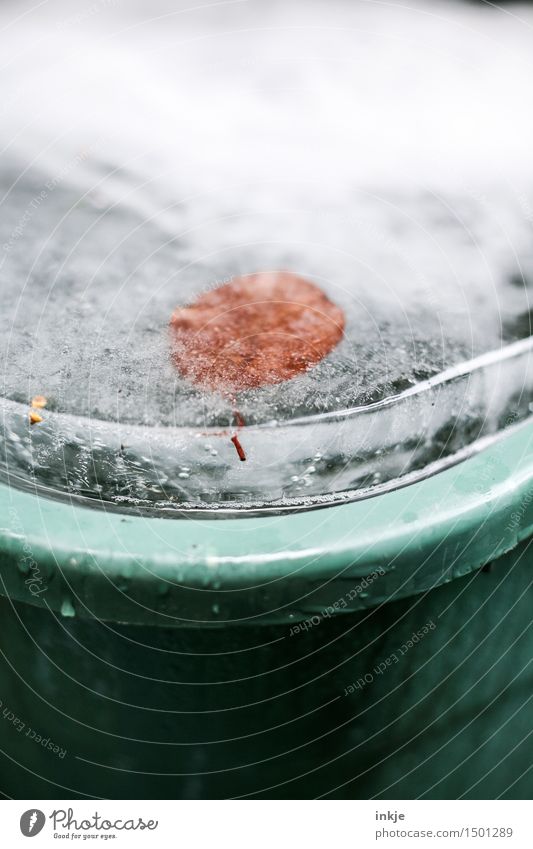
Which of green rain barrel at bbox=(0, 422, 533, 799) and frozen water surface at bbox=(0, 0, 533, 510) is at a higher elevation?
frozen water surface at bbox=(0, 0, 533, 510)

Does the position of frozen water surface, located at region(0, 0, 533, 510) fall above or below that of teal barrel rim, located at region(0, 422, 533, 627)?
above

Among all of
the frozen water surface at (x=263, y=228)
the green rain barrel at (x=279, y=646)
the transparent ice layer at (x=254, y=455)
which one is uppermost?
the frozen water surface at (x=263, y=228)

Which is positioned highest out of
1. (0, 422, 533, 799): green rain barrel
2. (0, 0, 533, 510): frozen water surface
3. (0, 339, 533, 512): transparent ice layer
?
(0, 0, 533, 510): frozen water surface

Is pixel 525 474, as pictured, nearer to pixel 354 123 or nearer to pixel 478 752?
pixel 478 752

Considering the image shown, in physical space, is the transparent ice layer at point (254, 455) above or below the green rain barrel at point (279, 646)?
above

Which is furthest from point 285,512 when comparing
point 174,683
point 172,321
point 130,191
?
point 130,191

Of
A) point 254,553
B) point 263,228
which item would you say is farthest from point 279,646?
point 263,228
